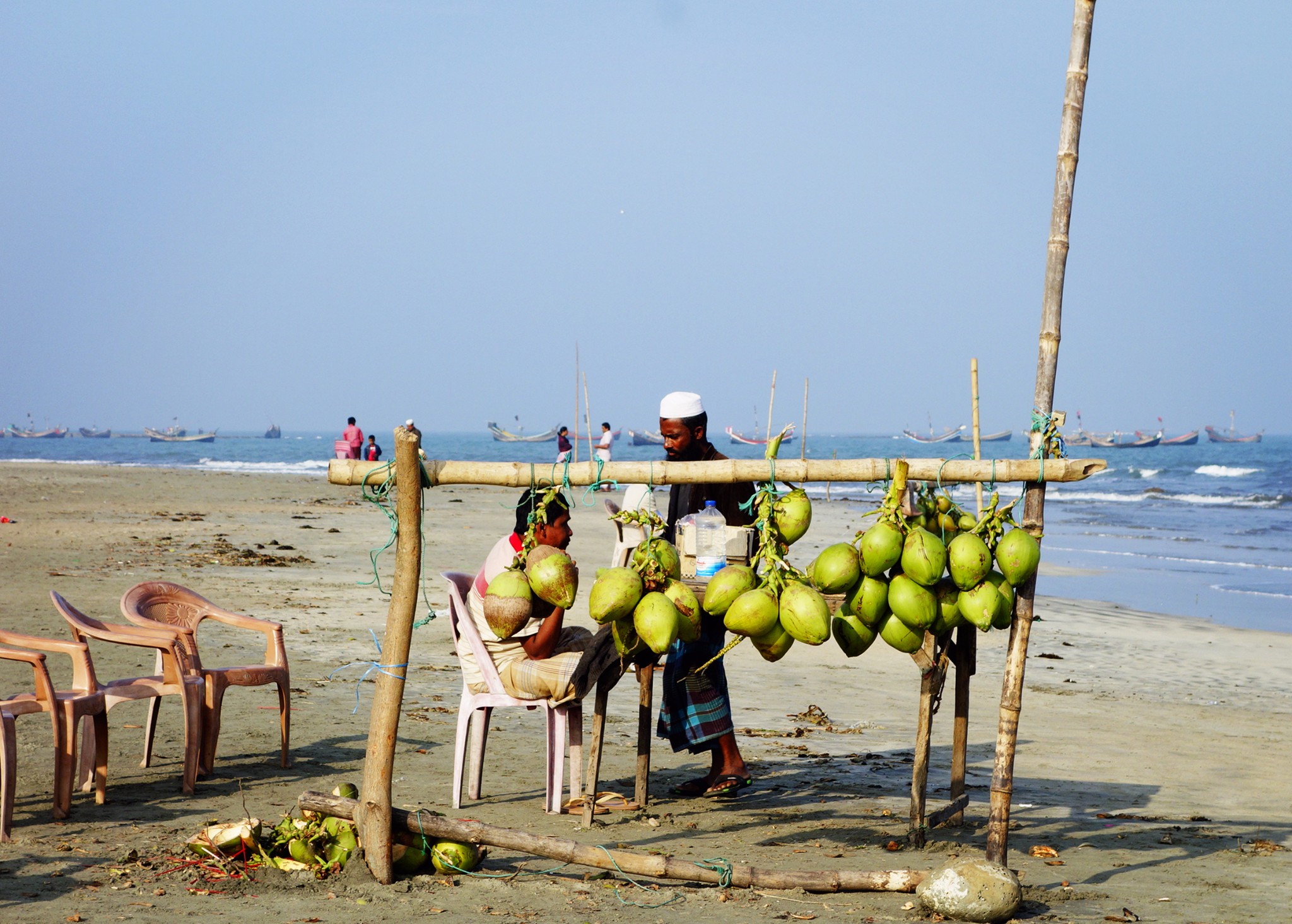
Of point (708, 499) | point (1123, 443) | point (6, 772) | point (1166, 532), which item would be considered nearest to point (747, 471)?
point (708, 499)

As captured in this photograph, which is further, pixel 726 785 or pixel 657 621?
pixel 726 785

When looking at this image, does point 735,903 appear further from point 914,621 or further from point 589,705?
point 589,705

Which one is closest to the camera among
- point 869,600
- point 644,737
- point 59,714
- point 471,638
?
point 869,600

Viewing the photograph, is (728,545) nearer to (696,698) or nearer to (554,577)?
(554,577)

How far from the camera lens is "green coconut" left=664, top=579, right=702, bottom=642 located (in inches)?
164

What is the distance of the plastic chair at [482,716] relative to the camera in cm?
541

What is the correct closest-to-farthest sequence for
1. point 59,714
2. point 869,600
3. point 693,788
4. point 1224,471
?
point 869,600
point 59,714
point 693,788
point 1224,471

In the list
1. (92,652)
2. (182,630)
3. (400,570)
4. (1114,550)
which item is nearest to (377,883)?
(400,570)

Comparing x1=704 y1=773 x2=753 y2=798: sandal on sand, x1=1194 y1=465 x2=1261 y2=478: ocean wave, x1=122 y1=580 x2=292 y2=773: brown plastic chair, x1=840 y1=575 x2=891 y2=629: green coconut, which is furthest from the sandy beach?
x1=1194 y1=465 x2=1261 y2=478: ocean wave

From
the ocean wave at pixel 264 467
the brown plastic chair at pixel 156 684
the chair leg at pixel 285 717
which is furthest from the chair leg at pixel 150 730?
the ocean wave at pixel 264 467

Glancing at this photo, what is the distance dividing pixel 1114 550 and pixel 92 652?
19.4m

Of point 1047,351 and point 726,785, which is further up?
point 1047,351

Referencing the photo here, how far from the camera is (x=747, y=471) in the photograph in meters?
4.19

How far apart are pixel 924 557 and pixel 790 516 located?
0.49m
